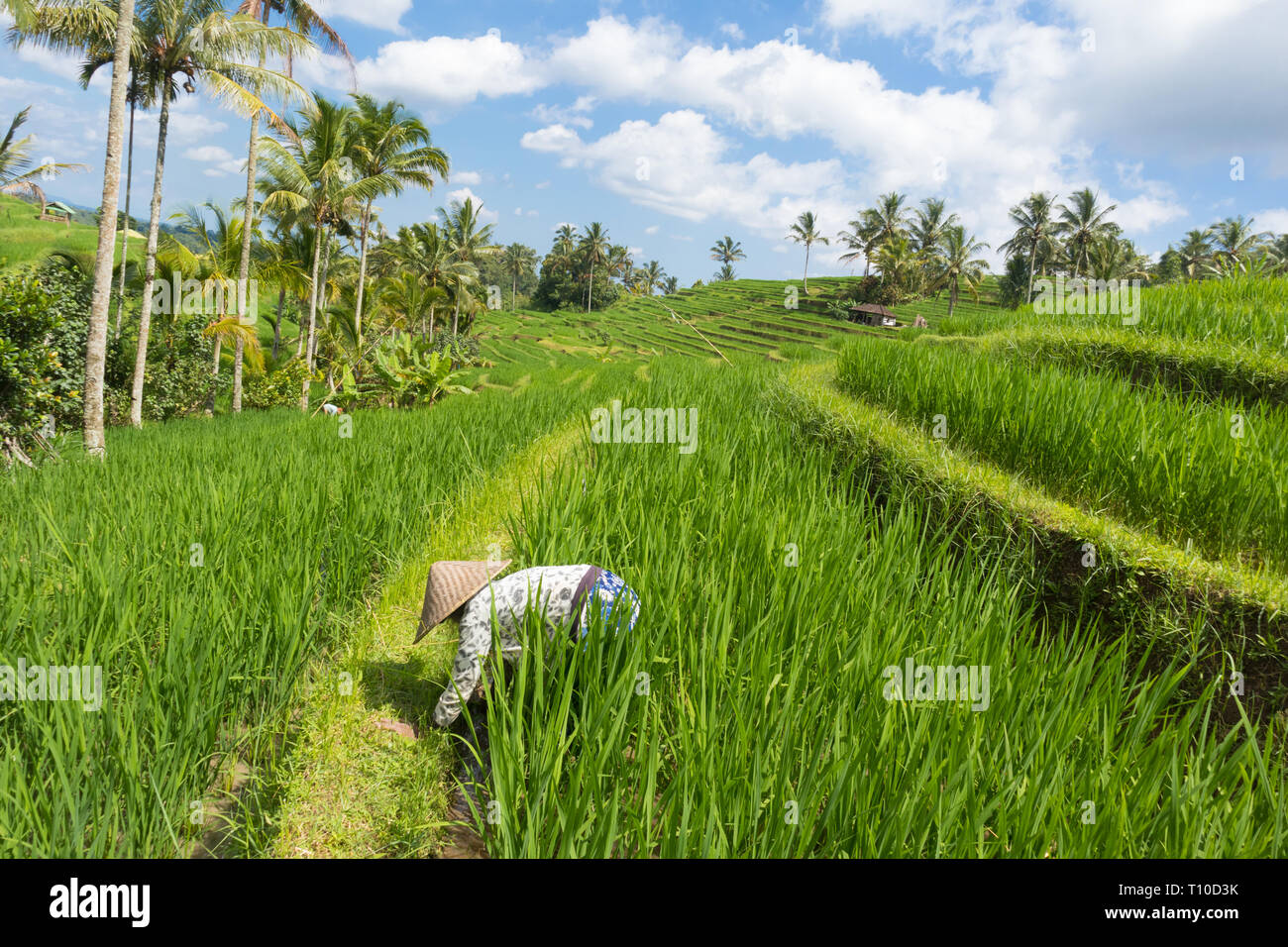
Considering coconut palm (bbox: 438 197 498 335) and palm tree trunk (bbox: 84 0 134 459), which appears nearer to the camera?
palm tree trunk (bbox: 84 0 134 459)

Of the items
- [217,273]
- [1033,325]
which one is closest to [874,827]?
[1033,325]

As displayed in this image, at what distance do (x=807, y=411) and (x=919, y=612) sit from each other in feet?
9.90

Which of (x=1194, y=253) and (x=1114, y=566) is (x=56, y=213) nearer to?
(x=1114, y=566)

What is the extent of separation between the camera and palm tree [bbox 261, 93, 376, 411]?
52.2ft

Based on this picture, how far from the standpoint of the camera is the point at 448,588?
2.11 meters

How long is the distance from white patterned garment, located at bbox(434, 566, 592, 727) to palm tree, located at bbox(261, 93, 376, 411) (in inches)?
659

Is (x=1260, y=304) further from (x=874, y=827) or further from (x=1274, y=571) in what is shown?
(x=874, y=827)

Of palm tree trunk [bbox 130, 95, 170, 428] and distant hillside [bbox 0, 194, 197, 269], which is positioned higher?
distant hillside [bbox 0, 194, 197, 269]

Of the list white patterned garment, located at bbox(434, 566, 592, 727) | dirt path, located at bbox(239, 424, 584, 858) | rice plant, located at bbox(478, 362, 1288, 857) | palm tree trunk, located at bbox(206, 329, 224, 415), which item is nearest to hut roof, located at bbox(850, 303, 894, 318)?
palm tree trunk, located at bbox(206, 329, 224, 415)

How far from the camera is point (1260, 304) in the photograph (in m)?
5.45

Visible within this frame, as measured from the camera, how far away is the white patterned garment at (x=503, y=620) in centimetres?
194

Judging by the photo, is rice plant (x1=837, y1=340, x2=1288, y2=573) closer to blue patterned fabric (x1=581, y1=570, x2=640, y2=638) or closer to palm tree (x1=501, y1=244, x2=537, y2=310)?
blue patterned fabric (x1=581, y1=570, x2=640, y2=638)

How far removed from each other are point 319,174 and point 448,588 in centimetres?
1933

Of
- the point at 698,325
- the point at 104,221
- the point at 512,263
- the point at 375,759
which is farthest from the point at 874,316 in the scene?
the point at 512,263
